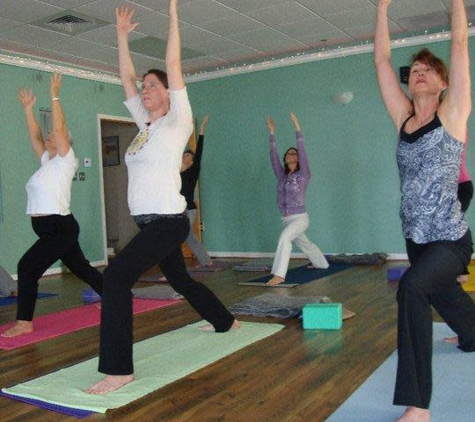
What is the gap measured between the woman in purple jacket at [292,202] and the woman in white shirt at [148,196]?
9.37ft

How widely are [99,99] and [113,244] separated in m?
2.64

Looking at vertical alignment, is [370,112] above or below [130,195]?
above

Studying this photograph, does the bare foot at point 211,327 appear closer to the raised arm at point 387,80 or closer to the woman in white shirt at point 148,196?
the woman in white shirt at point 148,196

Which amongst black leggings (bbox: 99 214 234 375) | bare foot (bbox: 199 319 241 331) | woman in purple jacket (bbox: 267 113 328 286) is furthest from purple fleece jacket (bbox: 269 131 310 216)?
black leggings (bbox: 99 214 234 375)

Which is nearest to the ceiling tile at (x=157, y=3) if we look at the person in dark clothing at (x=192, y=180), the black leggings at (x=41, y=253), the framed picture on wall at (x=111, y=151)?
the person in dark clothing at (x=192, y=180)

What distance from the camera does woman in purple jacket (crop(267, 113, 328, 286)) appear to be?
17.6ft

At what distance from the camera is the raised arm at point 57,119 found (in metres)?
3.39

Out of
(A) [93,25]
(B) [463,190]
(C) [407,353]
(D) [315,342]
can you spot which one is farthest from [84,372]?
(A) [93,25]

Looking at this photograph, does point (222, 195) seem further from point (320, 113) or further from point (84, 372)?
point (84, 372)

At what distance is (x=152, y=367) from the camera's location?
8.90ft

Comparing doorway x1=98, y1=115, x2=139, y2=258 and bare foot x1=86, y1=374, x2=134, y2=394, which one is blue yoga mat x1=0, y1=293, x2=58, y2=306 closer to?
bare foot x1=86, y1=374, x2=134, y2=394

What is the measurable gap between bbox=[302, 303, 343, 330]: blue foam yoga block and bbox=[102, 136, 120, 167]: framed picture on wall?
20.7 feet

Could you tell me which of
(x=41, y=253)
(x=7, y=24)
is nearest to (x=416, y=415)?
(x=41, y=253)

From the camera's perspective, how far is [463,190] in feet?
8.42
